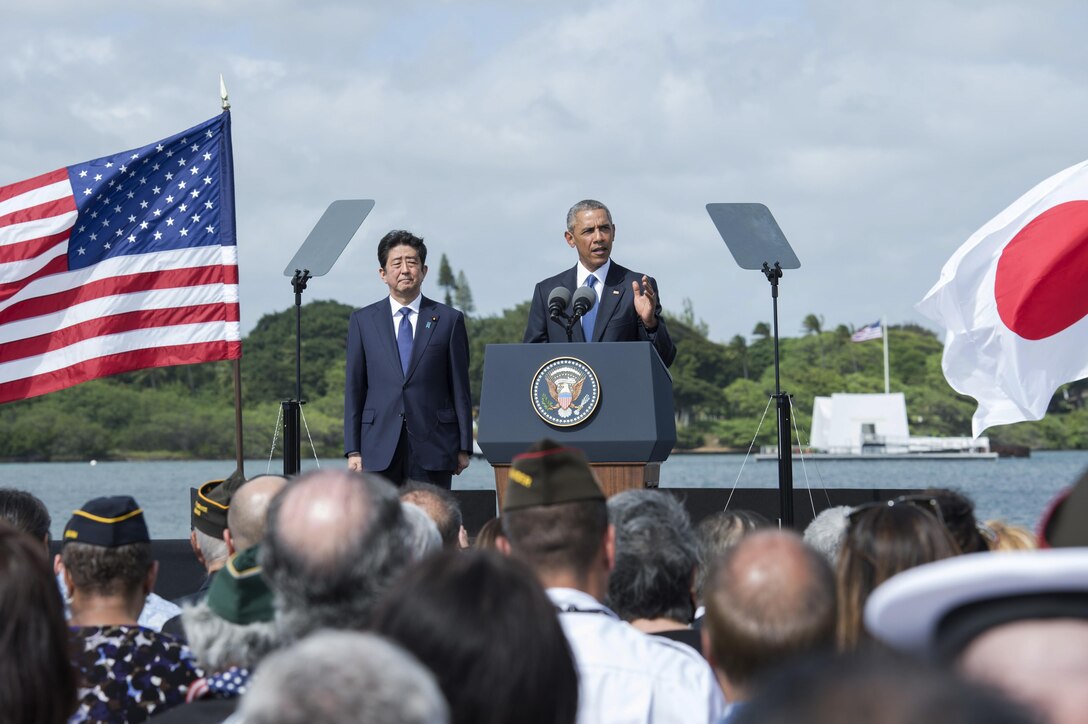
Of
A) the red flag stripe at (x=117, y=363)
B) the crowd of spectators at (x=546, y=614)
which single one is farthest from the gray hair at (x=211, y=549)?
the red flag stripe at (x=117, y=363)

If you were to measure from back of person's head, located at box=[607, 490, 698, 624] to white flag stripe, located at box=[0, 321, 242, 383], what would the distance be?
174 inches

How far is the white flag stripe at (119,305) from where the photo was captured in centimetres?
685

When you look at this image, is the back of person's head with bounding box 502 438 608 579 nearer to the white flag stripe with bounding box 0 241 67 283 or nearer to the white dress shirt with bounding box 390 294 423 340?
the white dress shirt with bounding box 390 294 423 340

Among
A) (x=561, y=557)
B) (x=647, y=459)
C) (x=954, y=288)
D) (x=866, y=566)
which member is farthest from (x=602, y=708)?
(x=954, y=288)

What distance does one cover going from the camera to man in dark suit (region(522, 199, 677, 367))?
219 inches

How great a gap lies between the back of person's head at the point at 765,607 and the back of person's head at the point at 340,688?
3.28 feet

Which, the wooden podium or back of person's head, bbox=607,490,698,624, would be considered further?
the wooden podium

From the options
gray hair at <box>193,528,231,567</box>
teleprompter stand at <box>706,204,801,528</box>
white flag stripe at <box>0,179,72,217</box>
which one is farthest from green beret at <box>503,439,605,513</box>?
white flag stripe at <box>0,179,72,217</box>

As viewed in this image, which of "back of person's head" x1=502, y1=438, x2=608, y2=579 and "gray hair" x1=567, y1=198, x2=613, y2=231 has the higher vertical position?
"gray hair" x1=567, y1=198, x2=613, y2=231

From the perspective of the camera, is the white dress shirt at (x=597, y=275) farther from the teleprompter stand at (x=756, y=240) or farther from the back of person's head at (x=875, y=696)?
the back of person's head at (x=875, y=696)

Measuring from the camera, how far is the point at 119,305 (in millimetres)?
7047

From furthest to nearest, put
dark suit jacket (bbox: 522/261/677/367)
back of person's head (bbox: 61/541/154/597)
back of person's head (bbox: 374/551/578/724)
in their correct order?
dark suit jacket (bbox: 522/261/677/367)
back of person's head (bbox: 61/541/154/597)
back of person's head (bbox: 374/551/578/724)

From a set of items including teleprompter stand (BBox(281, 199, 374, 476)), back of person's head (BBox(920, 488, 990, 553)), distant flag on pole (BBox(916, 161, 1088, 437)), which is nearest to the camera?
back of person's head (BBox(920, 488, 990, 553))

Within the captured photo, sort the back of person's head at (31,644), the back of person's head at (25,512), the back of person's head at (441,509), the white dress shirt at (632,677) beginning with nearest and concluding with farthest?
the back of person's head at (31,644) → the white dress shirt at (632,677) → the back of person's head at (441,509) → the back of person's head at (25,512)
